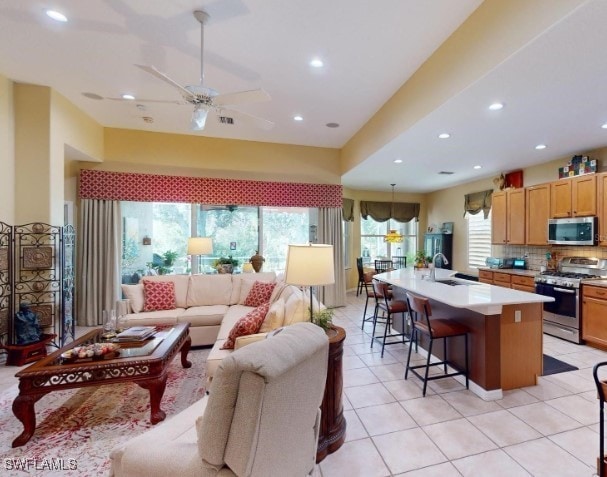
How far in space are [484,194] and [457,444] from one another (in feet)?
19.4

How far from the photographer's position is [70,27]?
274 centimetres

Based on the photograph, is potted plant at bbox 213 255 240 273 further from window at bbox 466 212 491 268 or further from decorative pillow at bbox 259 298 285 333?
window at bbox 466 212 491 268

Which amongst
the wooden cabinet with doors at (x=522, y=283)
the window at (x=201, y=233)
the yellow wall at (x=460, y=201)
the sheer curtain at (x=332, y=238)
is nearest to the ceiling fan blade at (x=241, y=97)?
the window at (x=201, y=233)

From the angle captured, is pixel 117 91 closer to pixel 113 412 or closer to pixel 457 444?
pixel 113 412

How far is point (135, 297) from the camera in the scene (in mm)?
4109

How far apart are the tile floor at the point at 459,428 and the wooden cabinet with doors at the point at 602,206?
1963mm

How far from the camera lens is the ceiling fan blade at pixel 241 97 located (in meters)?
2.74

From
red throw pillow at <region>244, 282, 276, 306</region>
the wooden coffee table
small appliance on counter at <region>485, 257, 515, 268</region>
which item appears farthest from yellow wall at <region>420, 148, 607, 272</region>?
the wooden coffee table

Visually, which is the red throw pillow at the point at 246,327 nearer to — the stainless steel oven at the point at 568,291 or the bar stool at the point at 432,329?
the bar stool at the point at 432,329

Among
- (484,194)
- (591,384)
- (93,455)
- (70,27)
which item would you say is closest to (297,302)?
(93,455)

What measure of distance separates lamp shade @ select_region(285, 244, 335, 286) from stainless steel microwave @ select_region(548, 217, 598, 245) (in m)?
4.48

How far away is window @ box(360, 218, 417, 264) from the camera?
8.53 meters

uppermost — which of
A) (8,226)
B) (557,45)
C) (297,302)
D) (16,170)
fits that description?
(557,45)

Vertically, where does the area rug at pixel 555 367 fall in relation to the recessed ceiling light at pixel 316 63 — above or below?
below
